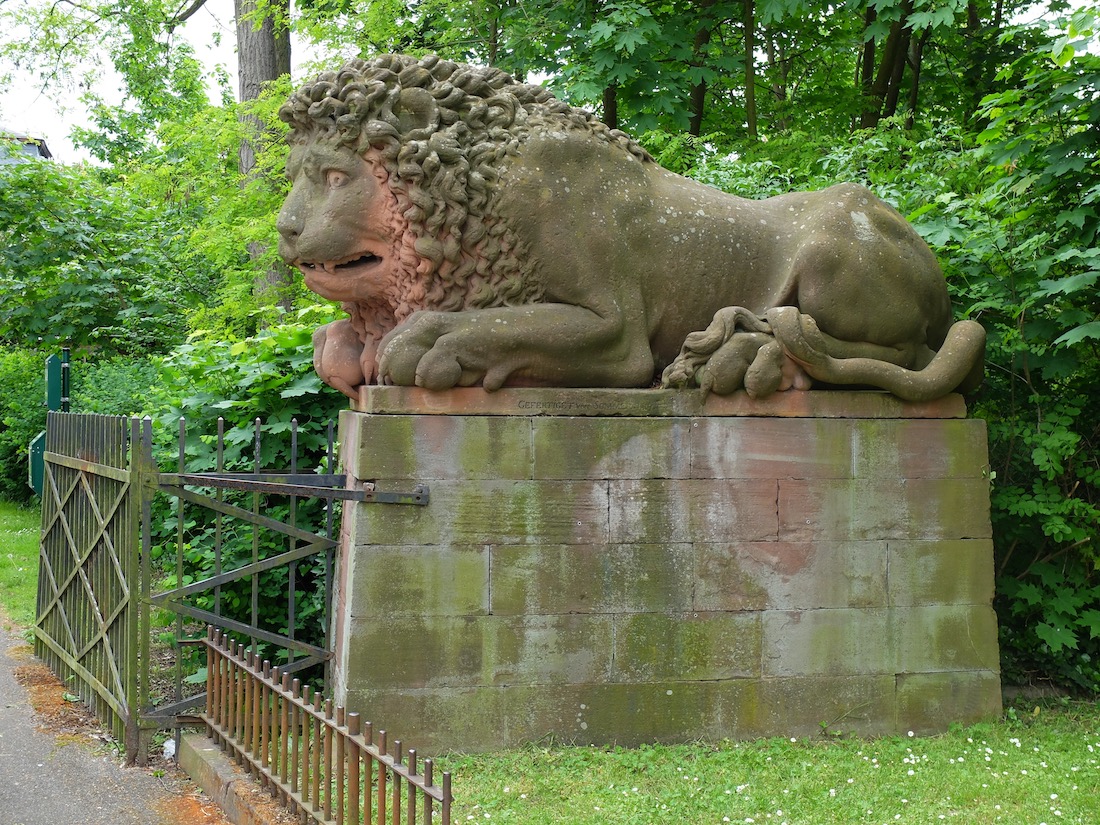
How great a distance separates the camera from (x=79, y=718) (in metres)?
6.49

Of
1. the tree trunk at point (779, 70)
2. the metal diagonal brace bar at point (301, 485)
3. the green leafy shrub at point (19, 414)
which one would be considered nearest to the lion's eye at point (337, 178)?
the metal diagonal brace bar at point (301, 485)

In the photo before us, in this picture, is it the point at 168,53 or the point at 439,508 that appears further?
the point at 168,53

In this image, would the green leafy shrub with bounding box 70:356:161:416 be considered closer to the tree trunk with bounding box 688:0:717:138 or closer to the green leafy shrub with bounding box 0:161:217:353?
the green leafy shrub with bounding box 0:161:217:353

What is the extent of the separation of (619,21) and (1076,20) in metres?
4.88

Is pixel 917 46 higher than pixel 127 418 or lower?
higher

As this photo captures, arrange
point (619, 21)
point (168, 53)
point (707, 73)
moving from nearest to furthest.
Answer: point (619, 21) → point (707, 73) → point (168, 53)

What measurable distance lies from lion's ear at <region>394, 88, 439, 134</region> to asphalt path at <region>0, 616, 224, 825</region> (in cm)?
347

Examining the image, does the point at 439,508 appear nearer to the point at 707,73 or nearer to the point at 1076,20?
the point at 1076,20

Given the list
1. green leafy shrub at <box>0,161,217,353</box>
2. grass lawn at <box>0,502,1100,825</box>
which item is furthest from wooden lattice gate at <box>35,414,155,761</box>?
green leafy shrub at <box>0,161,217,353</box>

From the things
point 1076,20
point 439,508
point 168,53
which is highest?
point 168,53

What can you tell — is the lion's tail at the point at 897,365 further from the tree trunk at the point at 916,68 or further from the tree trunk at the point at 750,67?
the tree trunk at the point at 916,68

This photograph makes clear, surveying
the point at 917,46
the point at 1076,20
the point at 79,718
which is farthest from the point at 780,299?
the point at 917,46

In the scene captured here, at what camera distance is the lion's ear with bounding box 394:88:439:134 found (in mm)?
5555

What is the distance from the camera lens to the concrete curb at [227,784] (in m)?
4.64
